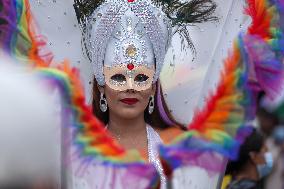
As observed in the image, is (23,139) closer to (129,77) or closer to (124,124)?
(129,77)

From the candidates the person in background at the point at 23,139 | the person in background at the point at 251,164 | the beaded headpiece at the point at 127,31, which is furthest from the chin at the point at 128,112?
the person in background at the point at 23,139

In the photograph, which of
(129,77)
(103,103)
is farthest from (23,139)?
(103,103)

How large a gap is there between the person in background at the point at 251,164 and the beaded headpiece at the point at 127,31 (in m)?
0.48

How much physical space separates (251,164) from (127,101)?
63cm

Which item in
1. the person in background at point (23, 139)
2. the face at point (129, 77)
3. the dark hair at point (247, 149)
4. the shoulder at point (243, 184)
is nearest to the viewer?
the person in background at point (23, 139)

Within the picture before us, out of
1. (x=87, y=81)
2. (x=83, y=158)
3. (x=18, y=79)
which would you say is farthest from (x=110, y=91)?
(x=18, y=79)

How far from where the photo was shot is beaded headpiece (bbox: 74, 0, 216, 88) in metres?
1.97

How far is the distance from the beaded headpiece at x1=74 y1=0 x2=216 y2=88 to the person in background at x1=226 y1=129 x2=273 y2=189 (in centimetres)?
48

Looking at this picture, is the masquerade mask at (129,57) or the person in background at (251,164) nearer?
the masquerade mask at (129,57)

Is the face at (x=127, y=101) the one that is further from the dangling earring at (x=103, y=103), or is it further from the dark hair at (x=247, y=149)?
the dark hair at (x=247, y=149)

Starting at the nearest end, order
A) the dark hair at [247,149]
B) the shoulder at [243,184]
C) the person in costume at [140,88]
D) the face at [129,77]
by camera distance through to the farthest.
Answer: the person in costume at [140,88] < the face at [129,77] < the shoulder at [243,184] < the dark hair at [247,149]

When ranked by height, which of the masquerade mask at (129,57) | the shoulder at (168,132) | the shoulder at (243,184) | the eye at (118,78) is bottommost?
the shoulder at (243,184)

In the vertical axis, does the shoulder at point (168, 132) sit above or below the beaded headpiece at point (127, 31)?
below

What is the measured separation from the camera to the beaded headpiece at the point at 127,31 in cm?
197
